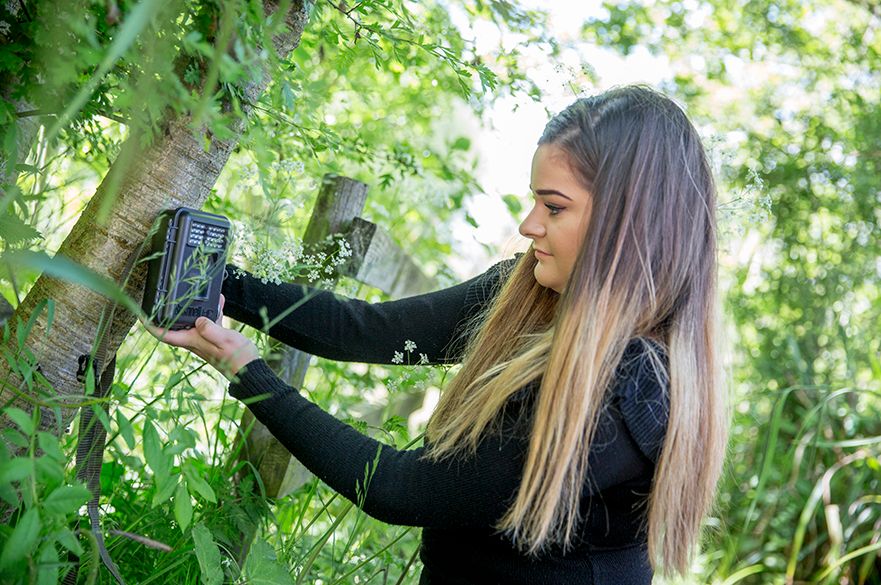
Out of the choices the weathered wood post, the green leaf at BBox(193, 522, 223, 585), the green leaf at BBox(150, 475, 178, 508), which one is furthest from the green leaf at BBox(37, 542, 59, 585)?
the weathered wood post

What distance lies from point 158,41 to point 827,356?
4074 mm

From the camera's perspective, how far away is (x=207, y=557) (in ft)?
4.95

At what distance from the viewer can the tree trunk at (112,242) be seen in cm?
151

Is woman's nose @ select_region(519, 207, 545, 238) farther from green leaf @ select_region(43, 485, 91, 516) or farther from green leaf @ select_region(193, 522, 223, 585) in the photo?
green leaf @ select_region(43, 485, 91, 516)

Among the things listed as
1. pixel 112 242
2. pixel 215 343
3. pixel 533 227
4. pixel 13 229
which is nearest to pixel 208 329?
pixel 215 343

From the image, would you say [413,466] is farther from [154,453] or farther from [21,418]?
[21,418]

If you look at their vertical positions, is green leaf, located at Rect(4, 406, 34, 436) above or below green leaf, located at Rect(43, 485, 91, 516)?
above

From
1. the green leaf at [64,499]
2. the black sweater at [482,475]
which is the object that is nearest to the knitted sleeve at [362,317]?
the black sweater at [482,475]

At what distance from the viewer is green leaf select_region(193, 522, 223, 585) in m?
1.49

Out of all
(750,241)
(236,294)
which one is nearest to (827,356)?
(750,241)

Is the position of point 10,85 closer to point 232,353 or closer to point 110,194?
point 232,353

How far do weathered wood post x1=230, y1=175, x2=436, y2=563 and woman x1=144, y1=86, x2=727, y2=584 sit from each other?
38 cm

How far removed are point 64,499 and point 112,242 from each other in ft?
1.74

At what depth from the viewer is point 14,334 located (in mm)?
1534
